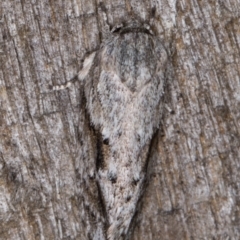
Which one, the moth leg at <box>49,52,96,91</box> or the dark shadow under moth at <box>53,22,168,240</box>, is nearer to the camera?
the dark shadow under moth at <box>53,22,168,240</box>

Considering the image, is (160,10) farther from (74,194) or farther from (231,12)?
(74,194)

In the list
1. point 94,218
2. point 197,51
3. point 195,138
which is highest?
point 197,51

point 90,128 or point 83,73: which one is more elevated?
point 83,73

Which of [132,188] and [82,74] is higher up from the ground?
[82,74]

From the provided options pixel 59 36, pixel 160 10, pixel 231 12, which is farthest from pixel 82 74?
pixel 231 12
